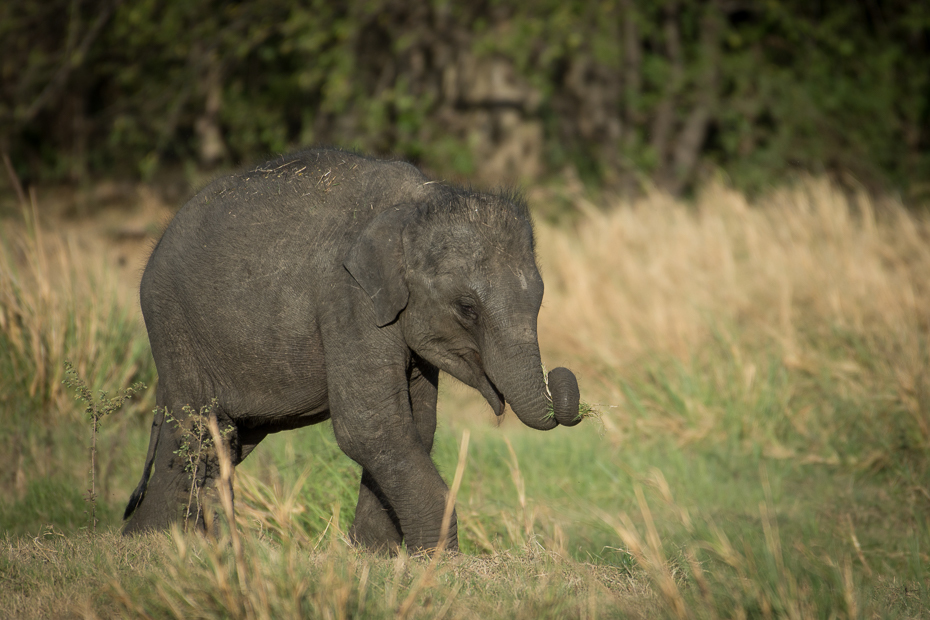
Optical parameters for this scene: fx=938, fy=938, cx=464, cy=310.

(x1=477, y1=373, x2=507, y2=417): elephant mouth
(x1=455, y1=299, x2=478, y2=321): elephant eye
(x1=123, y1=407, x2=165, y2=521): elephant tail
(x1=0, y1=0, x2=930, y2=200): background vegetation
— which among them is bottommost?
(x1=123, y1=407, x2=165, y2=521): elephant tail

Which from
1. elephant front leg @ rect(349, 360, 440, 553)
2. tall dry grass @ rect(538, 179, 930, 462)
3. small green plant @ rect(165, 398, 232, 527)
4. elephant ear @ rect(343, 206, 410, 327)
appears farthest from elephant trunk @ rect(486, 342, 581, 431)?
tall dry grass @ rect(538, 179, 930, 462)

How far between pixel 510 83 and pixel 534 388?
39.9 ft

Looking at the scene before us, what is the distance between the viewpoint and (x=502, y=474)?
6371 mm

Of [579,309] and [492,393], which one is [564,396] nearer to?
[492,393]

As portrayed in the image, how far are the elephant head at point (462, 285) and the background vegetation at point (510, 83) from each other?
920 cm

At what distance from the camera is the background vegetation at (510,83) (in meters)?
13.3

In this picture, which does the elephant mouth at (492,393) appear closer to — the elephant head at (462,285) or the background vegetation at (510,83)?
the elephant head at (462,285)

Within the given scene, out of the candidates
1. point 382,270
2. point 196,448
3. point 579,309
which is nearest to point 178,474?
point 196,448

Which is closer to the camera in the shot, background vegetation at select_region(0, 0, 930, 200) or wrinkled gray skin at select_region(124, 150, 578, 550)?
wrinkled gray skin at select_region(124, 150, 578, 550)

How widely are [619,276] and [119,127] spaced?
294 inches

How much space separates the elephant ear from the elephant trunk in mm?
484

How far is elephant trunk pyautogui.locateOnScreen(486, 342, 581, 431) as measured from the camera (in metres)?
3.59

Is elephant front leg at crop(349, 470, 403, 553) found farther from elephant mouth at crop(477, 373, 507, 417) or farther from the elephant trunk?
the elephant trunk

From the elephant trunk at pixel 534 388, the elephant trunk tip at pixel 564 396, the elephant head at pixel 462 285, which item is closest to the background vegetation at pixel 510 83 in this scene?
the elephant head at pixel 462 285
